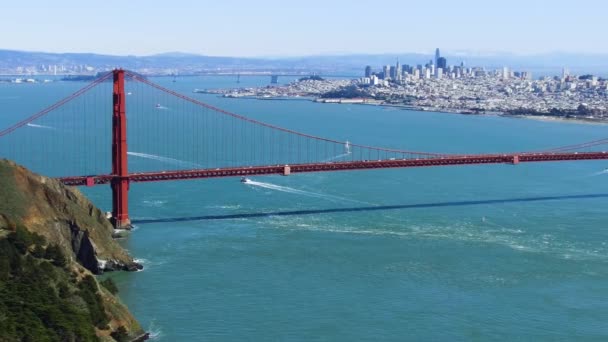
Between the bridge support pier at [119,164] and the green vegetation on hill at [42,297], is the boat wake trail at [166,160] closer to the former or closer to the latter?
the bridge support pier at [119,164]

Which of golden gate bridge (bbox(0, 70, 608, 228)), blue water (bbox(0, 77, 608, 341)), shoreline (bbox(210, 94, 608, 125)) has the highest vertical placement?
golden gate bridge (bbox(0, 70, 608, 228))

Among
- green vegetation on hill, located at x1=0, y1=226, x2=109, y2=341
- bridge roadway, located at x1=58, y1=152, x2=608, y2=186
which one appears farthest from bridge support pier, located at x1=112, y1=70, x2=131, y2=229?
green vegetation on hill, located at x1=0, y1=226, x2=109, y2=341

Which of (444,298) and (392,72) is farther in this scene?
(392,72)

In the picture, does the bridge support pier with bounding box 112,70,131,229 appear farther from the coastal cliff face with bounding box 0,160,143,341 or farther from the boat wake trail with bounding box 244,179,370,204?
the boat wake trail with bounding box 244,179,370,204

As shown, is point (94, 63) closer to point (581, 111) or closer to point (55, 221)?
point (581, 111)

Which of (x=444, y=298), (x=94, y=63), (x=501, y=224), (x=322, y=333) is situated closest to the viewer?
(x=322, y=333)

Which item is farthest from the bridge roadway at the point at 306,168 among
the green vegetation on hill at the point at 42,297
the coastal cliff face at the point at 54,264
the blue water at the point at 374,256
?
the green vegetation on hill at the point at 42,297

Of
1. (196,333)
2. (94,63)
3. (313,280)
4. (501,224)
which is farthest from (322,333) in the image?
(94,63)

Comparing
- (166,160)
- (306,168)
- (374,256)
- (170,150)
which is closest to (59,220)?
(374,256)
